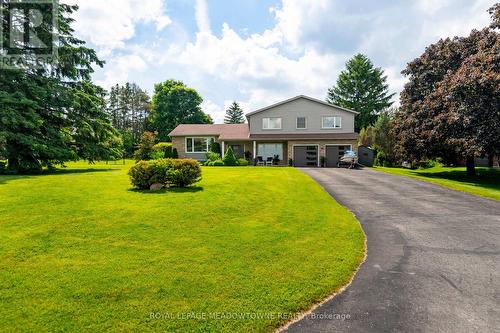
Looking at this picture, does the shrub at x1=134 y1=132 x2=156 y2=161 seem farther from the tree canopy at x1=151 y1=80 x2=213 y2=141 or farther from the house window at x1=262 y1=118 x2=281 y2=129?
the tree canopy at x1=151 y1=80 x2=213 y2=141

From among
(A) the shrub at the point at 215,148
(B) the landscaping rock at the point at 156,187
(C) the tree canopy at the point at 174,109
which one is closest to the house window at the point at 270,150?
(A) the shrub at the point at 215,148

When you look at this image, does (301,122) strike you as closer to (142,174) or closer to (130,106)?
(142,174)

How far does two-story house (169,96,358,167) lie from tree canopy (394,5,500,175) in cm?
658

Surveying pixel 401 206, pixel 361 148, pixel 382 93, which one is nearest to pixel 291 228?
pixel 401 206

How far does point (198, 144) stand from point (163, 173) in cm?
2766

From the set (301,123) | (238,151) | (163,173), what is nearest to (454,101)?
(301,123)

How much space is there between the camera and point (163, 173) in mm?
12312

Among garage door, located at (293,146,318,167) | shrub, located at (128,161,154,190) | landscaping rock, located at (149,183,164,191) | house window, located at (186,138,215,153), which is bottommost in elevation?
landscaping rock, located at (149,183,164,191)

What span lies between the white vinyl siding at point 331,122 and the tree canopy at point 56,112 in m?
23.2

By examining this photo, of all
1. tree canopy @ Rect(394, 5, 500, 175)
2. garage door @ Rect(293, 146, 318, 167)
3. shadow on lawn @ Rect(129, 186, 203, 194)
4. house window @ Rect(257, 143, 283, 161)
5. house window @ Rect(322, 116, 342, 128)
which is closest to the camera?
shadow on lawn @ Rect(129, 186, 203, 194)

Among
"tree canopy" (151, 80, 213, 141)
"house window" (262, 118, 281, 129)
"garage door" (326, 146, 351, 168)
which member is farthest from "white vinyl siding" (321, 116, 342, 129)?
"tree canopy" (151, 80, 213, 141)

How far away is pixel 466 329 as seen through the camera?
4.03 meters

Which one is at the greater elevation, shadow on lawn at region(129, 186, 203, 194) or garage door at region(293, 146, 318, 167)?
garage door at region(293, 146, 318, 167)

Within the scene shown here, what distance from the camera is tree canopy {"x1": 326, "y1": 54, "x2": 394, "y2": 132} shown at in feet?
225
